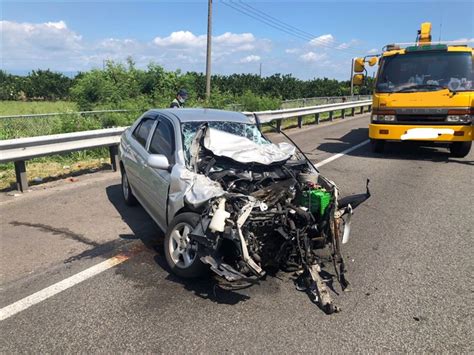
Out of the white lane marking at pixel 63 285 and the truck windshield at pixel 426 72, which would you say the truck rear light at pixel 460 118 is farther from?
the white lane marking at pixel 63 285

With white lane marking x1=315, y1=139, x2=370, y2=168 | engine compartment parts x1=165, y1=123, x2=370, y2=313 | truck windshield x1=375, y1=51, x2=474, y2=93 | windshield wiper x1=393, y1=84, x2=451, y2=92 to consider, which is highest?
truck windshield x1=375, y1=51, x2=474, y2=93

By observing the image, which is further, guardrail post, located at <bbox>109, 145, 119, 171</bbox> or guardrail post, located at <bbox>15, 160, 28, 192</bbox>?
guardrail post, located at <bbox>109, 145, 119, 171</bbox>

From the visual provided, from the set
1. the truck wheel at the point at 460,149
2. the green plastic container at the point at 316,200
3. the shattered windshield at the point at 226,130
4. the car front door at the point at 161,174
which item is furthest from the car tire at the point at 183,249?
the truck wheel at the point at 460,149

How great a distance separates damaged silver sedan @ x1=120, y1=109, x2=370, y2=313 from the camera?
3420 mm

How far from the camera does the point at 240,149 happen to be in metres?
4.62

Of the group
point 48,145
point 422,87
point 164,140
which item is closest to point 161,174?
point 164,140

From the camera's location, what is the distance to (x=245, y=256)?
3.27 metres

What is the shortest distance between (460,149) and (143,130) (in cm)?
783

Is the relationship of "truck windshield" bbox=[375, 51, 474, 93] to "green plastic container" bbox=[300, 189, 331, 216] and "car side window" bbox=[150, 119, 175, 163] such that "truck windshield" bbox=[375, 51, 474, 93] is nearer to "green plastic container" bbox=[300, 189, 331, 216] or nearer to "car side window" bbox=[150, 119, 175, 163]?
"car side window" bbox=[150, 119, 175, 163]

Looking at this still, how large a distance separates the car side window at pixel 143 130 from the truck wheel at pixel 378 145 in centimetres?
688

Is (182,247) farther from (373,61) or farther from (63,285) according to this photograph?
(373,61)

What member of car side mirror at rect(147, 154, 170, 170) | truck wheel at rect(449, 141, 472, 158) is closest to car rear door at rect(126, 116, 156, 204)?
car side mirror at rect(147, 154, 170, 170)

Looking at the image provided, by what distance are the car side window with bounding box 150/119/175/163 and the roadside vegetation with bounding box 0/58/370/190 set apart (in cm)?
382

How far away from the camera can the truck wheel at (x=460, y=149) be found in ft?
31.8
